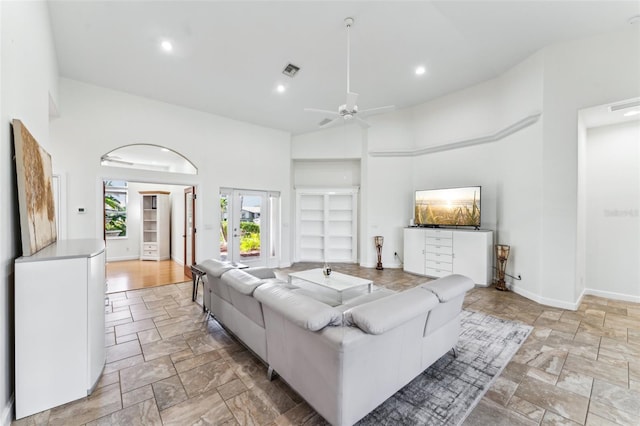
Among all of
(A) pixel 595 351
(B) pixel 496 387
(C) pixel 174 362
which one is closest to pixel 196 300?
(C) pixel 174 362

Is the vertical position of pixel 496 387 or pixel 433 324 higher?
pixel 433 324

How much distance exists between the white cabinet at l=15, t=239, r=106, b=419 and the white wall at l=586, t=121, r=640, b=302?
22.6 feet

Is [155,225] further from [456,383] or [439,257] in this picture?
[456,383]

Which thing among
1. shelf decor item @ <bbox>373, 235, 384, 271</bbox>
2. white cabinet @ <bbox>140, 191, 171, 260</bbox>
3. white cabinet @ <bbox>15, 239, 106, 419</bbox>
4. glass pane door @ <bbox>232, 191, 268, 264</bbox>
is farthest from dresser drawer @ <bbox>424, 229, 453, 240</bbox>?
white cabinet @ <bbox>140, 191, 171, 260</bbox>

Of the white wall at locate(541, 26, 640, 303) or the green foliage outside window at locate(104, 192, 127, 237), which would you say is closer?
the white wall at locate(541, 26, 640, 303)

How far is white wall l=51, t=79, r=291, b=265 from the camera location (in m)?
4.26

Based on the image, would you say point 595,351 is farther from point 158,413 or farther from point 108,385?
point 108,385

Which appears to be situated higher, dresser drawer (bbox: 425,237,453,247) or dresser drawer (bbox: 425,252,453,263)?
dresser drawer (bbox: 425,237,453,247)

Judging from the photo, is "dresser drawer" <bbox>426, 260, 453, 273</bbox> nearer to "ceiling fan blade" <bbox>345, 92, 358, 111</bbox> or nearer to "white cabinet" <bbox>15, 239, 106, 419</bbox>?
"ceiling fan blade" <bbox>345, 92, 358, 111</bbox>

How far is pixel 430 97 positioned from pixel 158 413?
6688mm

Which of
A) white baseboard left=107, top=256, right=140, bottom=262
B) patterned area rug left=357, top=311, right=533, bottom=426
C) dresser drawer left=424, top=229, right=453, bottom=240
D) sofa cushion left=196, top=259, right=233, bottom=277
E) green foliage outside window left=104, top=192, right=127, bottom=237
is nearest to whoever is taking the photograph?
patterned area rug left=357, top=311, right=533, bottom=426

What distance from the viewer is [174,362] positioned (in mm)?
2506

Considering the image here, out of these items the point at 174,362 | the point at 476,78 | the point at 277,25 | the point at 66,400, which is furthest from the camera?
the point at 476,78

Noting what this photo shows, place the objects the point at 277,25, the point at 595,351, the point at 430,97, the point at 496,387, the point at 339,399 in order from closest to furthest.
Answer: the point at 339,399 → the point at 496,387 → the point at 595,351 → the point at 277,25 → the point at 430,97
